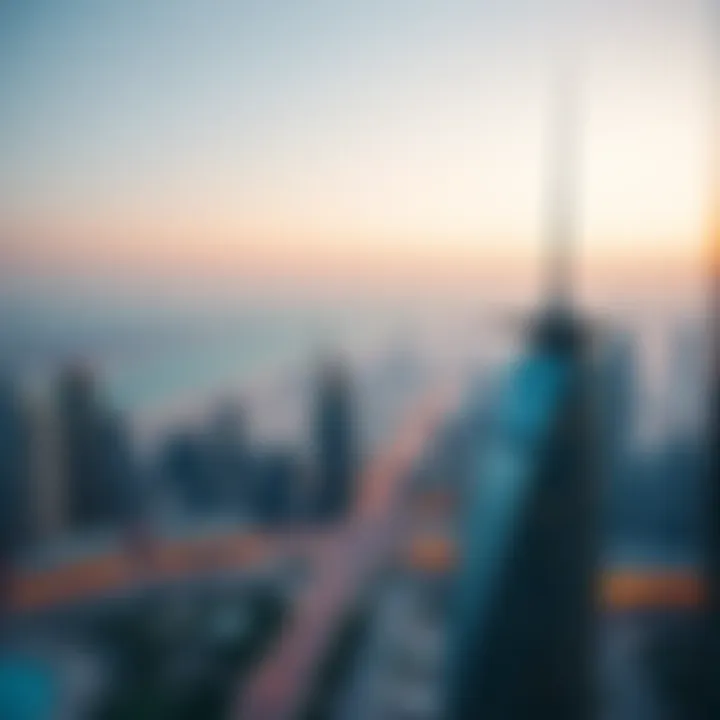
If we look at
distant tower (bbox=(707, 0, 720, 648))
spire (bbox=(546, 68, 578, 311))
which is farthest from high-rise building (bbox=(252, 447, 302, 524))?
distant tower (bbox=(707, 0, 720, 648))

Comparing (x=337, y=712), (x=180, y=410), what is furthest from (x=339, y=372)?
(x=337, y=712)

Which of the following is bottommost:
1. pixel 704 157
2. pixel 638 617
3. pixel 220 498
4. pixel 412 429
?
pixel 638 617

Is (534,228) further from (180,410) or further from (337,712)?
(337,712)

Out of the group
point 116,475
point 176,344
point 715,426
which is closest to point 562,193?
point 715,426

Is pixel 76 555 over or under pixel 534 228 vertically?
under
